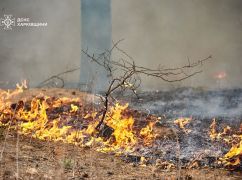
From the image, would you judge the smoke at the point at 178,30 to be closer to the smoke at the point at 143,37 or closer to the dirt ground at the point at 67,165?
the smoke at the point at 143,37

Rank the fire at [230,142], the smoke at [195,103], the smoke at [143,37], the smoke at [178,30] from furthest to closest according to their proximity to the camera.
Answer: the smoke at [178,30] < the smoke at [143,37] < the smoke at [195,103] < the fire at [230,142]

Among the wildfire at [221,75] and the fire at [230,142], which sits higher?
the wildfire at [221,75]

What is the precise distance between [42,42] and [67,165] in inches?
553

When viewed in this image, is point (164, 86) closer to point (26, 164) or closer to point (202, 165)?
point (202, 165)

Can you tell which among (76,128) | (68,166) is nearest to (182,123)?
(76,128)

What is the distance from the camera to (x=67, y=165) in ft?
20.1

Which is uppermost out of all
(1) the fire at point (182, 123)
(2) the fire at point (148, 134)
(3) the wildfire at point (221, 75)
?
(3) the wildfire at point (221, 75)

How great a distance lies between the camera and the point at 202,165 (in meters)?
7.10

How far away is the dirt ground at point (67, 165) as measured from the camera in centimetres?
576

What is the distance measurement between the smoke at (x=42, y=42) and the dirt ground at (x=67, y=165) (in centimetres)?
1151
